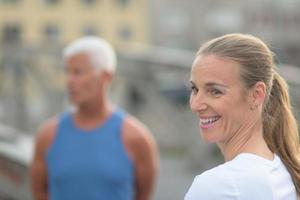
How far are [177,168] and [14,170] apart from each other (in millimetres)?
5017

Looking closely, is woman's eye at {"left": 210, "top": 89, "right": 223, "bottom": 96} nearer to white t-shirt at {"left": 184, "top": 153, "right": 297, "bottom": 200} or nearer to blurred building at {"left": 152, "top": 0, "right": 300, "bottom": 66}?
white t-shirt at {"left": 184, "top": 153, "right": 297, "bottom": 200}

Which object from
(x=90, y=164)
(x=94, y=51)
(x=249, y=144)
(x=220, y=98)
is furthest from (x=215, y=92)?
(x=94, y=51)

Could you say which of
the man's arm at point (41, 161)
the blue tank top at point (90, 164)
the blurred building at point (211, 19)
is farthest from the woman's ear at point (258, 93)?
the blurred building at point (211, 19)

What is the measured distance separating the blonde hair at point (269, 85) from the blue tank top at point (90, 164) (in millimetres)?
1236

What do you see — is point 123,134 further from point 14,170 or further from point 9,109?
point 9,109

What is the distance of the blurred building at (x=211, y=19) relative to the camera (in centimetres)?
4294

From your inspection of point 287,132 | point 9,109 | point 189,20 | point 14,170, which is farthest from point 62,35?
point 287,132

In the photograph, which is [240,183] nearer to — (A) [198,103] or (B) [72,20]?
(A) [198,103]

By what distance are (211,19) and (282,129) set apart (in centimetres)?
4161

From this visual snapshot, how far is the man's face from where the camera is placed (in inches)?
118

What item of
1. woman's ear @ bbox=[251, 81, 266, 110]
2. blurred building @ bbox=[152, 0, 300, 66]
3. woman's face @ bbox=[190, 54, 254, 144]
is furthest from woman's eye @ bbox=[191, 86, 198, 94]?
blurred building @ bbox=[152, 0, 300, 66]

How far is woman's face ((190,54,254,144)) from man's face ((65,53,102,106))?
1.40 metres

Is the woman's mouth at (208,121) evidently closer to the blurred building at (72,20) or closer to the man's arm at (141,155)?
the man's arm at (141,155)

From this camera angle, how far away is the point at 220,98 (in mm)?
1599
